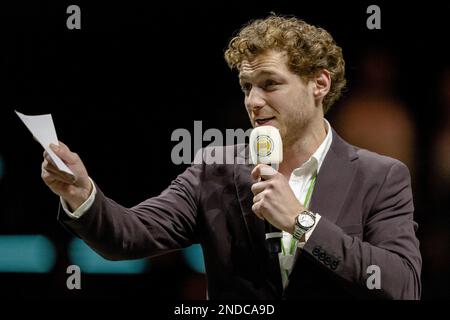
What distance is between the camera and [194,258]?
3283 millimetres

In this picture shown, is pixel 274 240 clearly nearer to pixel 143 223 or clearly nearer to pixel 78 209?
pixel 143 223

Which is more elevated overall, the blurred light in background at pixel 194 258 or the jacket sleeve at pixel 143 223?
the jacket sleeve at pixel 143 223

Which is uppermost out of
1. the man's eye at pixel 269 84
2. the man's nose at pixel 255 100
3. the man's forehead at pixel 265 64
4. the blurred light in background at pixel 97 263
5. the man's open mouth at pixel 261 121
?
the man's forehead at pixel 265 64

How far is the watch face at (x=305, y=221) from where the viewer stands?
1660 millimetres

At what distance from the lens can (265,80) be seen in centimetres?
192

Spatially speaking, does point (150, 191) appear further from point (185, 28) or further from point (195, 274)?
point (185, 28)

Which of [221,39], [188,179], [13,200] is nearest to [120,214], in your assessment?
[188,179]

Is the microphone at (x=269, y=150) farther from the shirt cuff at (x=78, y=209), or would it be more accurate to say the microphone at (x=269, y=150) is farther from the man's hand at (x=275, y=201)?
the shirt cuff at (x=78, y=209)

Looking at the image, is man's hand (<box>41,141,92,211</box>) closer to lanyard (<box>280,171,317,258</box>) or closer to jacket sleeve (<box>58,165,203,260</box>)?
jacket sleeve (<box>58,165,203,260</box>)

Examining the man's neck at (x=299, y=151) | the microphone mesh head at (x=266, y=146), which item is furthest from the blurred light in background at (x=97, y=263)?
the microphone mesh head at (x=266, y=146)

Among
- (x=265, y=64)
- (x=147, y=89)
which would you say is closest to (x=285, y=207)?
(x=265, y=64)

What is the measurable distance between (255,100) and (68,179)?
646 mm

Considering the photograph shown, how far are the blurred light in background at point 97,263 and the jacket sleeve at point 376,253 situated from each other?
1.79 meters

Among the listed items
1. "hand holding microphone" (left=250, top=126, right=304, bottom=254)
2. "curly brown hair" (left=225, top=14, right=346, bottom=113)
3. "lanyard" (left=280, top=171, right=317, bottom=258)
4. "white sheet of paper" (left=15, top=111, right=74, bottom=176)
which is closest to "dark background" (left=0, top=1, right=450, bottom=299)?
"curly brown hair" (left=225, top=14, right=346, bottom=113)
